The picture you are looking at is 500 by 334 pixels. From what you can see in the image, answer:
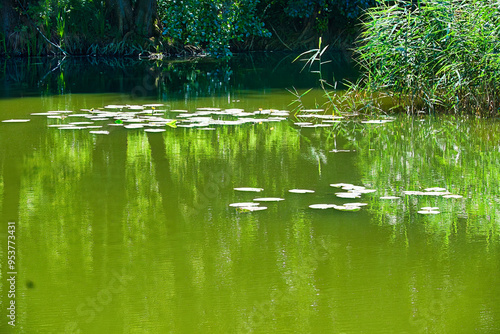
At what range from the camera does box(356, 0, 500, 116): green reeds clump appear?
26.0 ft

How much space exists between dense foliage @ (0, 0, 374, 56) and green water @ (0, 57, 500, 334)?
35.4ft

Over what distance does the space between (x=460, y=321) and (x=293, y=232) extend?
4.36ft

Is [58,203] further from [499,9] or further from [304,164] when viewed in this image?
[499,9]

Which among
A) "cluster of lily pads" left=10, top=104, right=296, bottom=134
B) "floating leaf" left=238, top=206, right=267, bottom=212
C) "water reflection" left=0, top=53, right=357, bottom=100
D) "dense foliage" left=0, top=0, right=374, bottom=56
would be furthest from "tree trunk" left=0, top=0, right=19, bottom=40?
"floating leaf" left=238, top=206, right=267, bottom=212

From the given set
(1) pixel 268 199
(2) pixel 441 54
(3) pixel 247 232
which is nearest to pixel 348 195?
(1) pixel 268 199

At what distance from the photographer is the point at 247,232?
4320 mm

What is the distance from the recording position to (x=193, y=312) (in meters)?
3.27

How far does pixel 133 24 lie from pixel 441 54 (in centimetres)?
1257

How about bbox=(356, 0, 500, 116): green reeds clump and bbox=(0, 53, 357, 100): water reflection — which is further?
bbox=(0, 53, 357, 100): water reflection

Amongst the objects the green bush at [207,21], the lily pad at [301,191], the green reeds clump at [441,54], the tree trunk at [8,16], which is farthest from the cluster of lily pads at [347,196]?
the tree trunk at [8,16]

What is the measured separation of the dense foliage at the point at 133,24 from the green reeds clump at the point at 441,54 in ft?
31.7

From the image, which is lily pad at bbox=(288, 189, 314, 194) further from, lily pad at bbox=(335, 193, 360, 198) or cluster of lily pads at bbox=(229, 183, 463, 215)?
lily pad at bbox=(335, 193, 360, 198)

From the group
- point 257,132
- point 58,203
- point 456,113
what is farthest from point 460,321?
point 456,113

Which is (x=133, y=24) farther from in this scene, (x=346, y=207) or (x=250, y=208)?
(x=346, y=207)
